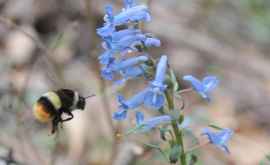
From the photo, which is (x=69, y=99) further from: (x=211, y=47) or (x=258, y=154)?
(x=211, y=47)

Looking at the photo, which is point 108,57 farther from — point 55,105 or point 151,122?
point 55,105

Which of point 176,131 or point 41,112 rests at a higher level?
point 176,131

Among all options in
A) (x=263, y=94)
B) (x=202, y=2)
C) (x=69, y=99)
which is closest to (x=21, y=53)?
(x=202, y=2)

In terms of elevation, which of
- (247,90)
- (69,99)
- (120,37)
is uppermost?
(120,37)

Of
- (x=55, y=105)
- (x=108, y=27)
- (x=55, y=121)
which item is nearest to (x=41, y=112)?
(x=55, y=105)

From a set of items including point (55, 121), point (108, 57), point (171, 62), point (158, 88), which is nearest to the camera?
point (158, 88)

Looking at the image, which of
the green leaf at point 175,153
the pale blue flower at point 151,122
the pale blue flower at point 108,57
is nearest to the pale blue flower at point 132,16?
the pale blue flower at point 108,57

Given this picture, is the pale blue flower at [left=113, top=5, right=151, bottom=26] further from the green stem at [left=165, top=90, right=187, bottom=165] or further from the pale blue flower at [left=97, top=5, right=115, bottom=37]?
the green stem at [left=165, top=90, right=187, bottom=165]

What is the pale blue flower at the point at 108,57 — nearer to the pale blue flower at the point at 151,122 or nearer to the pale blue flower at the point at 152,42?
the pale blue flower at the point at 152,42
